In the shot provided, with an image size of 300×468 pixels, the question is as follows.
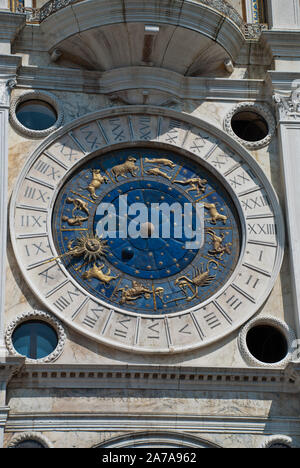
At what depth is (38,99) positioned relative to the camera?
58.6 feet

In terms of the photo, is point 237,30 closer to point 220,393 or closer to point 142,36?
point 142,36

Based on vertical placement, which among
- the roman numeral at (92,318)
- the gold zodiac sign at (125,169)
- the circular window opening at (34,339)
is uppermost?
the gold zodiac sign at (125,169)

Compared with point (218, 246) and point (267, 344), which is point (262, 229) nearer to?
point (218, 246)

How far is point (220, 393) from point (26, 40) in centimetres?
563

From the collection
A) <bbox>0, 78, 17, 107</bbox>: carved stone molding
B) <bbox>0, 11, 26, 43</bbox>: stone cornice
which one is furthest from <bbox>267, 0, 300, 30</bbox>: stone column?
<bbox>0, 78, 17, 107</bbox>: carved stone molding

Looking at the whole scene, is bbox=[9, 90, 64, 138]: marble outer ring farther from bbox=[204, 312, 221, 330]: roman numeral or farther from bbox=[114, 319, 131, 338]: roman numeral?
bbox=[204, 312, 221, 330]: roman numeral

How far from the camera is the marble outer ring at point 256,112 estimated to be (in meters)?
17.9

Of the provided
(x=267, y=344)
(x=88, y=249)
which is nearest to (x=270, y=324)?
(x=267, y=344)

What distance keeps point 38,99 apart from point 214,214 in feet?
9.39

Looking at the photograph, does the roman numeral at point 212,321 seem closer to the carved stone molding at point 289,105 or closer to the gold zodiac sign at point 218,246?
the gold zodiac sign at point 218,246

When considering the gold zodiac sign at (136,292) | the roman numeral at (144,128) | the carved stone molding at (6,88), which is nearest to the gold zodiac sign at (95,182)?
the roman numeral at (144,128)

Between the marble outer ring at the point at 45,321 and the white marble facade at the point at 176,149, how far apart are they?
21 millimetres
